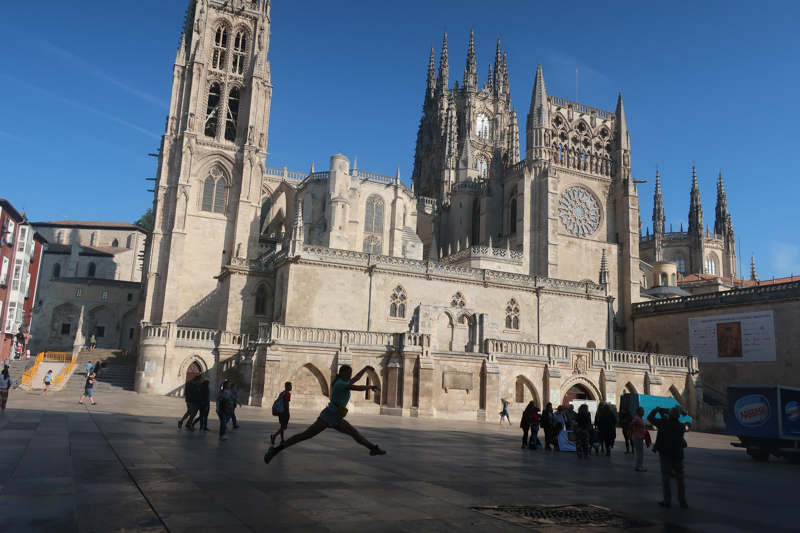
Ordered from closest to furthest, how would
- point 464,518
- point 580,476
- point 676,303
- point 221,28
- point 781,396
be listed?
point 464,518
point 580,476
point 781,396
point 676,303
point 221,28

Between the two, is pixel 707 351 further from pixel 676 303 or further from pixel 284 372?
pixel 284 372

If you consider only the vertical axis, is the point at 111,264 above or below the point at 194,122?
below

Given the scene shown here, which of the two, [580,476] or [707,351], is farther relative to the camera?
[707,351]

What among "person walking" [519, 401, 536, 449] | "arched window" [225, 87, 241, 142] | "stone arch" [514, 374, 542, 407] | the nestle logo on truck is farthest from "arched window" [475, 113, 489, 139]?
"person walking" [519, 401, 536, 449]

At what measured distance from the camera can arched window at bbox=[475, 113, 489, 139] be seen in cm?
7538

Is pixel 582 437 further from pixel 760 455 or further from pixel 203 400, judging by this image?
pixel 203 400

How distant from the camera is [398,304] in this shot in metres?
36.8

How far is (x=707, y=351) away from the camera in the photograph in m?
40.5

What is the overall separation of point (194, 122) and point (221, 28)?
10.7 metres

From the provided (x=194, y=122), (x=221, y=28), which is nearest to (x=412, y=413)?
(x=194, y=122)

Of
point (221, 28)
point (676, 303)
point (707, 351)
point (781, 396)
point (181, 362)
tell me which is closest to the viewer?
point (781, 396)

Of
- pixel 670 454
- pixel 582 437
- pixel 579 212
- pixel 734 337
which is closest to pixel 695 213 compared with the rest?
pixel 579 212

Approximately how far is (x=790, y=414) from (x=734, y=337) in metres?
23.0

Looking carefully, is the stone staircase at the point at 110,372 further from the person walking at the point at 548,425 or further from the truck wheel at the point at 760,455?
the truck wheel at the point at 760,455
